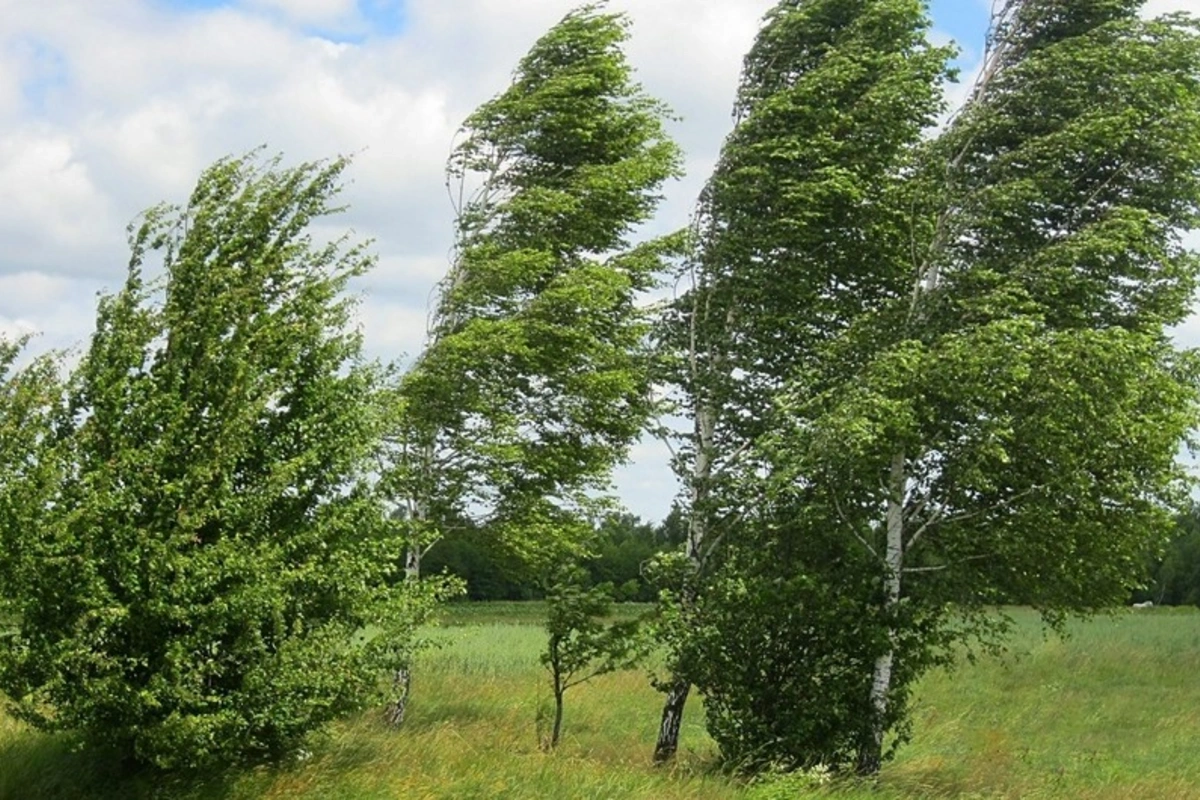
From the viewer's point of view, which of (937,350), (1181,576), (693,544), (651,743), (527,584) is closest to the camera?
(937,350)

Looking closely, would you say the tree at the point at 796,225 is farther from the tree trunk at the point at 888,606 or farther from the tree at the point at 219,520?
the tree at the point at 219,520

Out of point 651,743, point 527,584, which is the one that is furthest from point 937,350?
→ point 527,584

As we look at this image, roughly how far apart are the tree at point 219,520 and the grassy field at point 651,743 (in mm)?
866

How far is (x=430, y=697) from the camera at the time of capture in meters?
23.2

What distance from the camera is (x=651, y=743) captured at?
21266 millimetres

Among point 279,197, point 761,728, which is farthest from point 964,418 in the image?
point 279,197

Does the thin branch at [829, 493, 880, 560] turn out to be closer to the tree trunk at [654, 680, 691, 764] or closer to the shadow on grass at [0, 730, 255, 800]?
the tree trunk at [654, 680, 691, 764]

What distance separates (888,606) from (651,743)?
5.94m

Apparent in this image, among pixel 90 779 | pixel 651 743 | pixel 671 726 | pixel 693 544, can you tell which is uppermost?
pixel 693 544

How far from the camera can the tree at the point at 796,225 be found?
19344mm

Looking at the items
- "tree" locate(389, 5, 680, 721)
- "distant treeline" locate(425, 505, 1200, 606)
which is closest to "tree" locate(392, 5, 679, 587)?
"tree" locate(389, 5, 680, 721)

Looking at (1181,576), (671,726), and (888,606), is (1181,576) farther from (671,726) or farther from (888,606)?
(888,606)

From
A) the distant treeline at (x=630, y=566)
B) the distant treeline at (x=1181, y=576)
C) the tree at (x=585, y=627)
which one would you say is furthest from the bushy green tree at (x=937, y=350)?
the distant treeline at (x=1181, y=576)

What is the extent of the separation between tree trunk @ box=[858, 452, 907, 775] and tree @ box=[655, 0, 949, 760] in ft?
7.53
